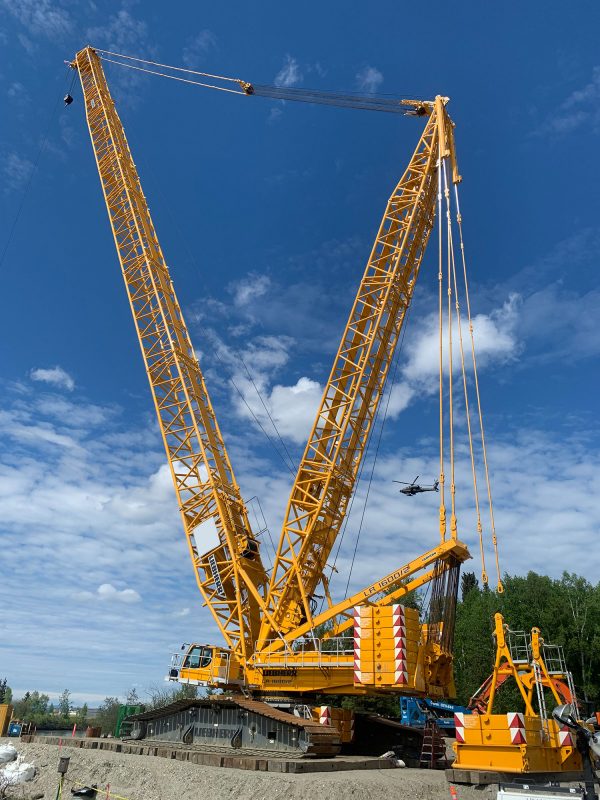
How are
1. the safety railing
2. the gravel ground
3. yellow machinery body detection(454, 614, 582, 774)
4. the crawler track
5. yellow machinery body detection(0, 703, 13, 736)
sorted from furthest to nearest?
1. yellow machinery body detection(0, 703, 13, 736)
2. the safety railing
3. the crawler track
4. yellow machinery body detection(454, 614, 582, 774)
5. the gravel ground

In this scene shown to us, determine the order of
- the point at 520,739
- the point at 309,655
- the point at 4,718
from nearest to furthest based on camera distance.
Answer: the point at 520,739 → the point at 309,655 → the point at 4,718

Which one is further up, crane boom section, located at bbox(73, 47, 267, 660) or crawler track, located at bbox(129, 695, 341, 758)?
crane boom section, located at bbox(73, 47, 267, 660)

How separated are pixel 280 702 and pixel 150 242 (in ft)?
66.4

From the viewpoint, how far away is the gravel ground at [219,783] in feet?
37.9

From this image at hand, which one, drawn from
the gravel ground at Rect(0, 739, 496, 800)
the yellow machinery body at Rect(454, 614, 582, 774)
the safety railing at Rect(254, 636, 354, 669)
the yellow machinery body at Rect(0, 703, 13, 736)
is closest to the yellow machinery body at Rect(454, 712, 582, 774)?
the yellow machinery body at Rect(454, 614, 582, 774)

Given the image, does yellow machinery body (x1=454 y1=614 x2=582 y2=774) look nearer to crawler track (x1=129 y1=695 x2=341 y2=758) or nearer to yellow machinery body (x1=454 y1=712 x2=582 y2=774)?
yellow machinery body (x1=454 y1=712 x2=582 y2=774)

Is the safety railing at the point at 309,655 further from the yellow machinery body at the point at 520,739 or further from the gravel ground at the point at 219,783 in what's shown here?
the yellow machinery body at the point at 520,739

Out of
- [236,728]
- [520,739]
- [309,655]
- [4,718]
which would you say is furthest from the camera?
[4,718]

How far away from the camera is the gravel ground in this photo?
11547 mm

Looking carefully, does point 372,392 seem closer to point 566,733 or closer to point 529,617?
→ point 566,733

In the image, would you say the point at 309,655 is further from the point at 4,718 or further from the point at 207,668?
the point at 4,718

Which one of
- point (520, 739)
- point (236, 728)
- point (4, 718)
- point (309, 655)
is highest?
point (309, 655)

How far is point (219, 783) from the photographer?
12.5m

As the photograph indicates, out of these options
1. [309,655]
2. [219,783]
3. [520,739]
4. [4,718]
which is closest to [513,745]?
[520,739]
